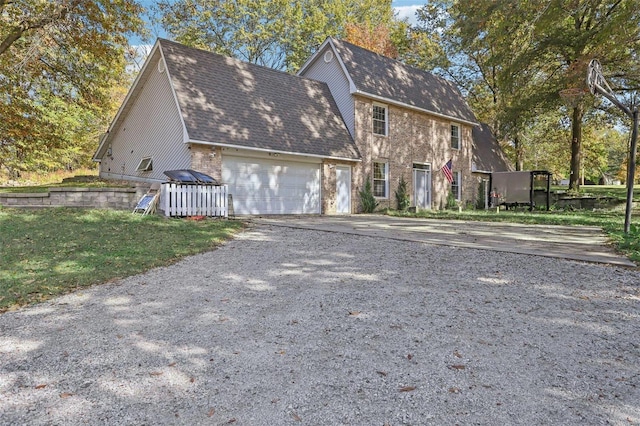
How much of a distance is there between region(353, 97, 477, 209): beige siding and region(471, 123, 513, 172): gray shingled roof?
1.52 meters

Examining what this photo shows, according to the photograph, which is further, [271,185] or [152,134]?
[152,134]

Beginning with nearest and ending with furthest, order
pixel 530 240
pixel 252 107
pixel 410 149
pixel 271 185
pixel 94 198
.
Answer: pixel 530 240 < pixel 94 198 < pixel 252 107 < pixel 271 185 < pixel 410 149

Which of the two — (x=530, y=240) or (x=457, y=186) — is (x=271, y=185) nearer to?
(x=530, y=240)

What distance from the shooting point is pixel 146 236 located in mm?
8008

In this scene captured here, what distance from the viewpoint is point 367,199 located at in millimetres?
17641

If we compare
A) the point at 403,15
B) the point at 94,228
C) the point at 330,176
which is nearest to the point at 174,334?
the point at 94,228

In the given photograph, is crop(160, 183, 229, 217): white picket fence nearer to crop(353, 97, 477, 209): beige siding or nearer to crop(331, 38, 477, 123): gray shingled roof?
crop(353, 97, 477, 209): beige siding

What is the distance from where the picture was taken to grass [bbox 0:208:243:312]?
16.8ft

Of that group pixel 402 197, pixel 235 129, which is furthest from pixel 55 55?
pixel 402 197

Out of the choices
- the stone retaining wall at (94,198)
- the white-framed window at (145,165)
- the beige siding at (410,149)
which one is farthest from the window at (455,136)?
the stone retaining wall at (94,198)

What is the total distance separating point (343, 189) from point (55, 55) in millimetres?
12885

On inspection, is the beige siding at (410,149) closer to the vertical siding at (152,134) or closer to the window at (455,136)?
the window at (455,136)

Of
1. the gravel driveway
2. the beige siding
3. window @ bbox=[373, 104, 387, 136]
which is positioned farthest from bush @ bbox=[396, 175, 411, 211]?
the gravel driveway

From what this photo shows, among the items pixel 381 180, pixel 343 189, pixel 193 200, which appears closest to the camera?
pixel 193 200
